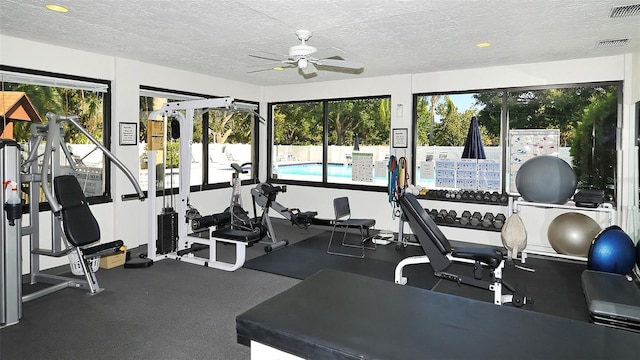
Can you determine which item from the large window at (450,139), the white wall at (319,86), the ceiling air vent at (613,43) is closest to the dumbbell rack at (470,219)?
the white wall at (319,86)

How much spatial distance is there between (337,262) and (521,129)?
9.36 ft

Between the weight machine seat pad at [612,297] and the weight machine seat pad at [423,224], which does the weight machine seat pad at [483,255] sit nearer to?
the weight machine seat pad at [423,224]

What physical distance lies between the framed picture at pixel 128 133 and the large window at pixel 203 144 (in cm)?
20

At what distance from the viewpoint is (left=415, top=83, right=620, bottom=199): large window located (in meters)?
4.83

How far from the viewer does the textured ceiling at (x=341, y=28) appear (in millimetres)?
2982

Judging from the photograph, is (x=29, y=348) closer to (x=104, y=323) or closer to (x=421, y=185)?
(x=104, y=323)

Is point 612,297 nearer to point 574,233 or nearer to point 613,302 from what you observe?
point 613,302

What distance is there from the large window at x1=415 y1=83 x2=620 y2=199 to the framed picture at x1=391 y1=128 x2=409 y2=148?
0.20 metres

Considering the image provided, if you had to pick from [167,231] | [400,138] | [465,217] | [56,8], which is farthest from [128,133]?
[465,217]

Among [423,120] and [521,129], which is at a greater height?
[423,120]

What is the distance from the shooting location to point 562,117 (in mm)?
4996

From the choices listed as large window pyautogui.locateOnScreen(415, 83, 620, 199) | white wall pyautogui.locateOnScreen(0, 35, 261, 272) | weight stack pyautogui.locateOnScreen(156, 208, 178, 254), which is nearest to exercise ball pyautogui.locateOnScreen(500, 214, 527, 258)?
large window pyautogui.locateOnScreen(415, 83, 620, 199)

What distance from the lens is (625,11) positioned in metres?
3.07

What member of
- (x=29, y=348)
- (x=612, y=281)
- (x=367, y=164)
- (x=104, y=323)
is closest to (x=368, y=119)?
(x=367, y=164)
